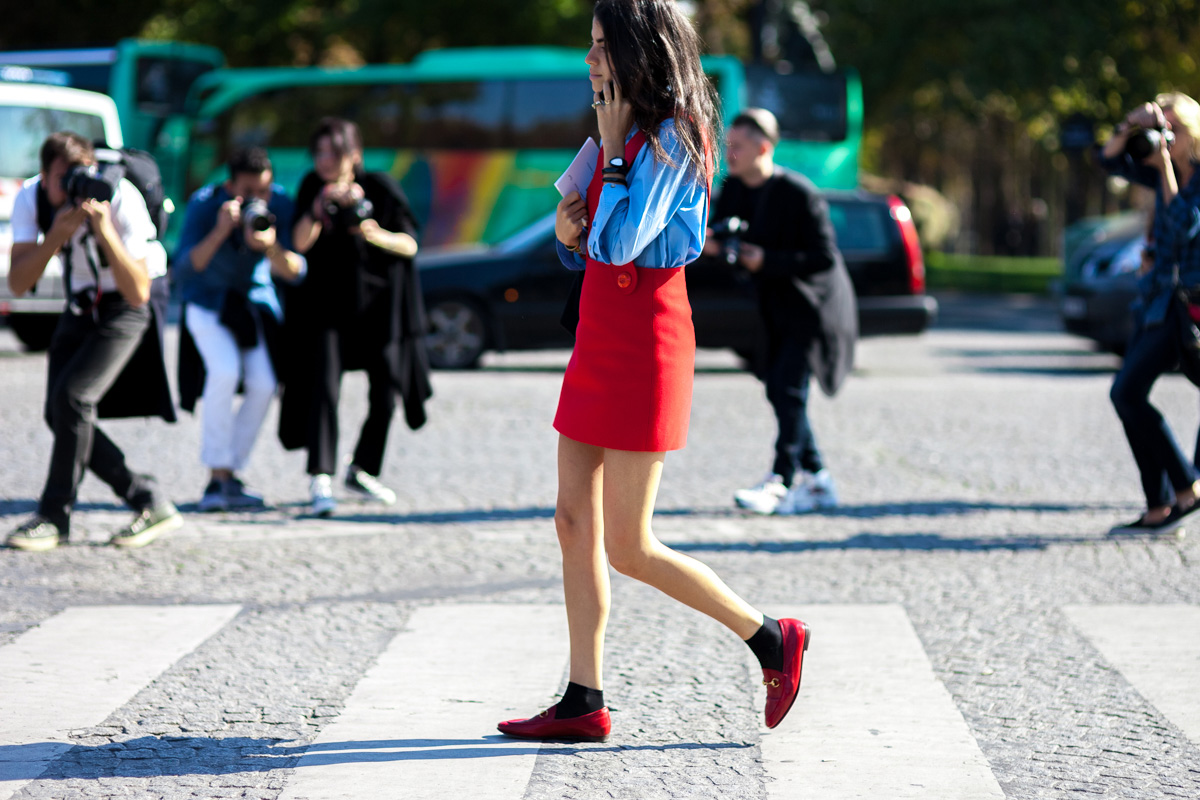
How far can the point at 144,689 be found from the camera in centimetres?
422

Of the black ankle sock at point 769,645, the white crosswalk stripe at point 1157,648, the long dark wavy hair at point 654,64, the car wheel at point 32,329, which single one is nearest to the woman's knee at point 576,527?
the black ankle sock at point 769,645

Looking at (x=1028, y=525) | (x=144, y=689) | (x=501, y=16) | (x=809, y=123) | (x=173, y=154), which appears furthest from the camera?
(x=501, y=16)

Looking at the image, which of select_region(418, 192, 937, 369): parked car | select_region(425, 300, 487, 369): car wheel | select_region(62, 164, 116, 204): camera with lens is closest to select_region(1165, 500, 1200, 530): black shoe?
select_region(62, 164, 116, 204): camera with lens

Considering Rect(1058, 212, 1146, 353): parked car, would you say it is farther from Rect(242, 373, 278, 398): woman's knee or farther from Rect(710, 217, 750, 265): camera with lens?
Rect(242, 373, 278, 398): woman's knee

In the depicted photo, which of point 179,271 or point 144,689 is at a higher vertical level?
point 179,271

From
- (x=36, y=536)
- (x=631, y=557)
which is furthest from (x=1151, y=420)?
(x=36, y=536)

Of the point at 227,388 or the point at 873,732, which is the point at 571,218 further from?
the point at 227,388

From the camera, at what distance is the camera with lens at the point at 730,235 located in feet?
23.7

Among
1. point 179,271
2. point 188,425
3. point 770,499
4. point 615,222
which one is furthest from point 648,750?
point 188,425

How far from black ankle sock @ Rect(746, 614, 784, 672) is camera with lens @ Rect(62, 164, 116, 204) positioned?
10.8ft

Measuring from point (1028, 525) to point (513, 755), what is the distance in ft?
12.8

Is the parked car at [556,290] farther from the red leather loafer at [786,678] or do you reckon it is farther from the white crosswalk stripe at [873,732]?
the red leather loafer at [786,678]

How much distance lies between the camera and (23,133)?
1480cm

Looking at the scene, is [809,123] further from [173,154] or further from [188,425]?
[188,425]
